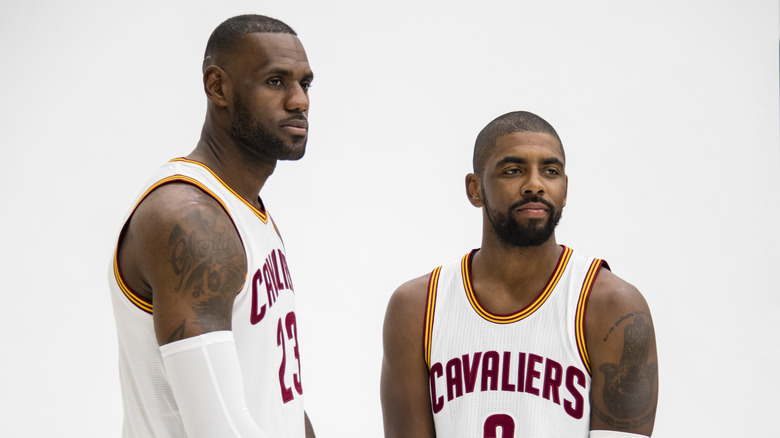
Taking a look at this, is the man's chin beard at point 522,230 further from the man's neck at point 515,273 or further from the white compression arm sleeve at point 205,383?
the white compression arm sleeve at point 205,383

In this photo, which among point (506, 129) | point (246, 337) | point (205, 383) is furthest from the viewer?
point (506, 129)

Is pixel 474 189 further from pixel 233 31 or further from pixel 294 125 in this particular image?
pixel 233 31

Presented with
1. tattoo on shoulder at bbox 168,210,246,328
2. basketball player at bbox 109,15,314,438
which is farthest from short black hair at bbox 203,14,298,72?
tattoo on shoulder at bbox 168,210,246,328

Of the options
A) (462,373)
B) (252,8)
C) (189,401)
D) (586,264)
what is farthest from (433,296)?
(252,8)

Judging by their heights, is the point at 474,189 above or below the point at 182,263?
above

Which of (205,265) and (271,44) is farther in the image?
(271,44)

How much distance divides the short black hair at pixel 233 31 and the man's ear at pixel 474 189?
661 millimetres

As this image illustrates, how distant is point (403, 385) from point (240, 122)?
0.86m

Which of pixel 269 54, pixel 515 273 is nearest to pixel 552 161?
pixel 515 273

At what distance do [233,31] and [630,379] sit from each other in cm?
134

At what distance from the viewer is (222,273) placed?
71.0 inches

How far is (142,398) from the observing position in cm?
193

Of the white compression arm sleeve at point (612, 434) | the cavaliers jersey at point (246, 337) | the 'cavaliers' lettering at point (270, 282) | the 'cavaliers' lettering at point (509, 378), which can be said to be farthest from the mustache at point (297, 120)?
the white compression arm sleeve at point (612, 434)

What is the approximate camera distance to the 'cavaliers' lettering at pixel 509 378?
7.64 feet
